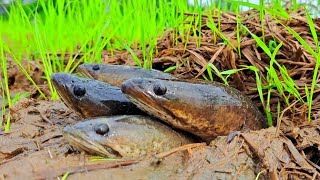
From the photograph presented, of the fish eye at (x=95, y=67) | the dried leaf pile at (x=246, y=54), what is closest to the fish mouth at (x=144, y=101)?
the dried leaf pile at (x=246, y=54)

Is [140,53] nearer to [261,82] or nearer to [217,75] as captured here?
[217,75]

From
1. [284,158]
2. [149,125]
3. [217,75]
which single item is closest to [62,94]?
[149,125]

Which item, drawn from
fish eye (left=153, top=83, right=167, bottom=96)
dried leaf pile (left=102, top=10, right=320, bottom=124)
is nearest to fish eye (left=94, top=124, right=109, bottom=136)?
fish eye (left=153, top=83, right=167, bottom=96)

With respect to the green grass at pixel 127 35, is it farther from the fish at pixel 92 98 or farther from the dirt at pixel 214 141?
the fish at pixel 92 98

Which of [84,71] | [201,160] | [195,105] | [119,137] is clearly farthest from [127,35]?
[201,160]

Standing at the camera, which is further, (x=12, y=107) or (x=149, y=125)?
(x=12, y=107)
